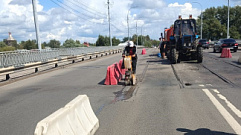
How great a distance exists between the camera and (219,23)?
338ft

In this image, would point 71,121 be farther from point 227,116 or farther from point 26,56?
point 26,56

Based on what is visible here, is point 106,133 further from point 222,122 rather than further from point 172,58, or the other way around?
point 172,58

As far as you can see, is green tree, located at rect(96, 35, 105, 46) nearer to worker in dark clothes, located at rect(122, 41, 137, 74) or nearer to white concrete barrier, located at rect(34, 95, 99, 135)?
worker in dark clothes, located at rect(122, 41, 137, 74)

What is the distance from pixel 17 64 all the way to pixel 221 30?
97.5m

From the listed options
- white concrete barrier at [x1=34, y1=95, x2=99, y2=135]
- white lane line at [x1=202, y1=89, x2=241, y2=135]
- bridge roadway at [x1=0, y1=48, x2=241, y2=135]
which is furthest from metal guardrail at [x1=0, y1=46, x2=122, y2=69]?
white lane line at [x1=202, y1=89, x2=241, y2=135]

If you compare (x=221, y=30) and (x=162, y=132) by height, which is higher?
(x=221, y=30)

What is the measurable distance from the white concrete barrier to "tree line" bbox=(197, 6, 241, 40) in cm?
10059

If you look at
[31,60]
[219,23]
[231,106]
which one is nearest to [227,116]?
[231,106]

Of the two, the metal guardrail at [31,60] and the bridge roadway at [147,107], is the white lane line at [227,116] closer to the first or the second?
the bridge roadway at [147,107]

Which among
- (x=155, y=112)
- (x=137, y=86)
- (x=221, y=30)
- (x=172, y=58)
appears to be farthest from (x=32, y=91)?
(x=221, y=30)

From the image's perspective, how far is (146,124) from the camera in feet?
18.1

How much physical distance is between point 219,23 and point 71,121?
356ft

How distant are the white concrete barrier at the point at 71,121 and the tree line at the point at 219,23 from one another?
101 metres

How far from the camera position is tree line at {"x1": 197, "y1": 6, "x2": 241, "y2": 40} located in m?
100
